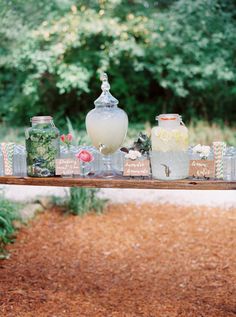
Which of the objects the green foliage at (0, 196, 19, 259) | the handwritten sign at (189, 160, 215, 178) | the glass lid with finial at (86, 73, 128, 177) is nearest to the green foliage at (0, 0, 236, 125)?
the green foliage at (0, 196, 19, 259)

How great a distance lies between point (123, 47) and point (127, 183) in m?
5.92

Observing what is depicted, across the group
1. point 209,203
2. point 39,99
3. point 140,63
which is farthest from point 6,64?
point 209,203

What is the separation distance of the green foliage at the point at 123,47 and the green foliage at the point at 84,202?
3.55 m

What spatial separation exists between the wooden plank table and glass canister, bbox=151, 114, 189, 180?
0.16 feet

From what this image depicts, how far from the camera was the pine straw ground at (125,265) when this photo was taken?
3.47m

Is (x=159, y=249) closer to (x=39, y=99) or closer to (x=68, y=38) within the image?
(x=68, y=38)

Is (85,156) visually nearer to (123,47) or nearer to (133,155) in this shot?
(133,155)

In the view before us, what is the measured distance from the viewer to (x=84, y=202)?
204 inches

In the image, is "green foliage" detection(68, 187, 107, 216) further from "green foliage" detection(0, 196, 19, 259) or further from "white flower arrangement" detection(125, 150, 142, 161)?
"white flower arrangement" detection(125, 150, 142, 161)

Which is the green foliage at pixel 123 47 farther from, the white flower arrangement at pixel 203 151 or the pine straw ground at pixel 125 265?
the white flower arrangement at pixel 203 151

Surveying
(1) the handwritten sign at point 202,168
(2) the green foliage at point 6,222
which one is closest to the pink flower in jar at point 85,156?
(1) the handwritten sign at point 202,168

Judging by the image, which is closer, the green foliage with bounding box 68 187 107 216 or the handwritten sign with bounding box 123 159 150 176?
the handwritten sign with bounding box 123 159 150 176

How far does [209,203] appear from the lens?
18.8 ft

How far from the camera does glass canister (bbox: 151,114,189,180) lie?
2650mm
